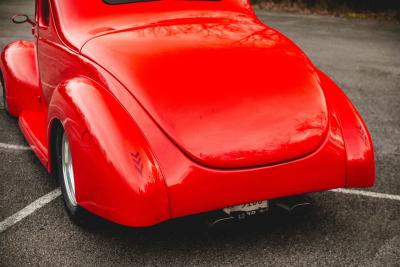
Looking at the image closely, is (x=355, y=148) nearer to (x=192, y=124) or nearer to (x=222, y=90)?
(x=222, y=90)

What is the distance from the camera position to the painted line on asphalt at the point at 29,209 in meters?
3.42

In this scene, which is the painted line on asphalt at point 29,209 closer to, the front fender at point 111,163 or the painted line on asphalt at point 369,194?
the front fender at point 111,163

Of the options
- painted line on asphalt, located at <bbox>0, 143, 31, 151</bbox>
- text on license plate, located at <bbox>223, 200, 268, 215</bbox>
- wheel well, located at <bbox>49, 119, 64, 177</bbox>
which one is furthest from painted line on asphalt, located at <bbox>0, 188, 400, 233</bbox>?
text on license plate, located at <bbox>223, 200, 268, 215</bbox>

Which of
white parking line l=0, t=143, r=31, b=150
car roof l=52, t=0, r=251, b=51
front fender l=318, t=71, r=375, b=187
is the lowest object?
white parking line l=0, t=143, r=31, b=150

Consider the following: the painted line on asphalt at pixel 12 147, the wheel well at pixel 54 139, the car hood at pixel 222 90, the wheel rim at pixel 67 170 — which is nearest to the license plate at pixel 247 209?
the car hood at pixel 222 90

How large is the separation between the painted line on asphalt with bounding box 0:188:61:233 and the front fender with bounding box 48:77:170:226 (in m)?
0.65

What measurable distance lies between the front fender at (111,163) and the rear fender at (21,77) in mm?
1651

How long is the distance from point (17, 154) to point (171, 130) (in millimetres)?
2163

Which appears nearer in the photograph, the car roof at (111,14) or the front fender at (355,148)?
the front fender at (355,148)

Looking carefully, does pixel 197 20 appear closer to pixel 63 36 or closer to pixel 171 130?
pixel 63 36

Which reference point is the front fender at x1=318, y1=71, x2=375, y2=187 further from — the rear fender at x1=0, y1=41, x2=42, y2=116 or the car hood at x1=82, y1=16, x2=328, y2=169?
the rear fender at x1=0, y1=41, x2=42, y2=116

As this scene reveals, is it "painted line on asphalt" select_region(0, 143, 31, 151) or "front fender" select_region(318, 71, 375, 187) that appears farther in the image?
"painted line on asphalt" select_region(0, 143, 31, 151)

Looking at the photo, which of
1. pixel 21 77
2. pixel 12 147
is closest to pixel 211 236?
pixel 12 147

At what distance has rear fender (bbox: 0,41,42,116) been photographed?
186 inches
